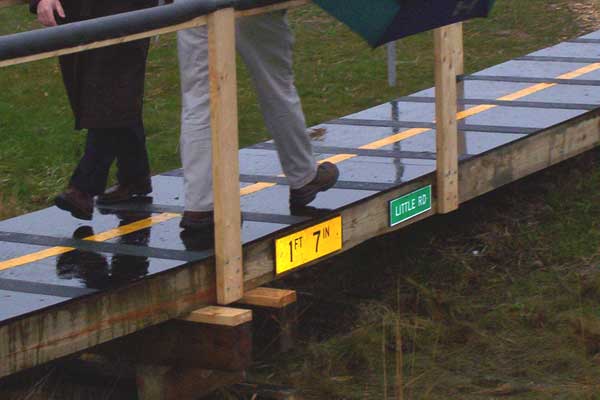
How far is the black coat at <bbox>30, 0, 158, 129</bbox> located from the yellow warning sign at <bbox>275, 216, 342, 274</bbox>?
835 mm

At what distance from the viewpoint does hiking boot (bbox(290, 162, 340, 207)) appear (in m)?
6.42

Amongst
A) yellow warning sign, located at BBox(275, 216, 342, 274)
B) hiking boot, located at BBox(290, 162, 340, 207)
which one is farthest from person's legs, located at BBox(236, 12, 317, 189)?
yellow warning sign, located at BBox(275, 216, 342, 274)

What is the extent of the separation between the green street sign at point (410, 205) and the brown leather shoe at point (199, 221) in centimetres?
106

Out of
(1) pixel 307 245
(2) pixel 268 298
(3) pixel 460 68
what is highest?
(3) pixel 460 68

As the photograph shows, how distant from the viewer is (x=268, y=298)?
605cm

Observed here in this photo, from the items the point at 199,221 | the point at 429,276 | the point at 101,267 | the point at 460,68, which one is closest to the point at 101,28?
the point at 101,267

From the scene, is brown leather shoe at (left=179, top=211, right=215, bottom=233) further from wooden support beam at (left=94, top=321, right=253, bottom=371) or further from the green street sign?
the green street sign

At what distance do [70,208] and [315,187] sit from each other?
1021 mm

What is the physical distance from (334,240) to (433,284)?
52.6 inches

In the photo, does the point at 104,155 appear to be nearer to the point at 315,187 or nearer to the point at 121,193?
the point at 121,193

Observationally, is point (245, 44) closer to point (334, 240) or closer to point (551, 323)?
point (334, 240)

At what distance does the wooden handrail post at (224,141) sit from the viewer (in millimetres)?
5500

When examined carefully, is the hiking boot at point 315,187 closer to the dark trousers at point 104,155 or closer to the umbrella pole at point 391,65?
the dark trousers at point 104,155

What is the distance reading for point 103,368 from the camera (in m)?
6.44
